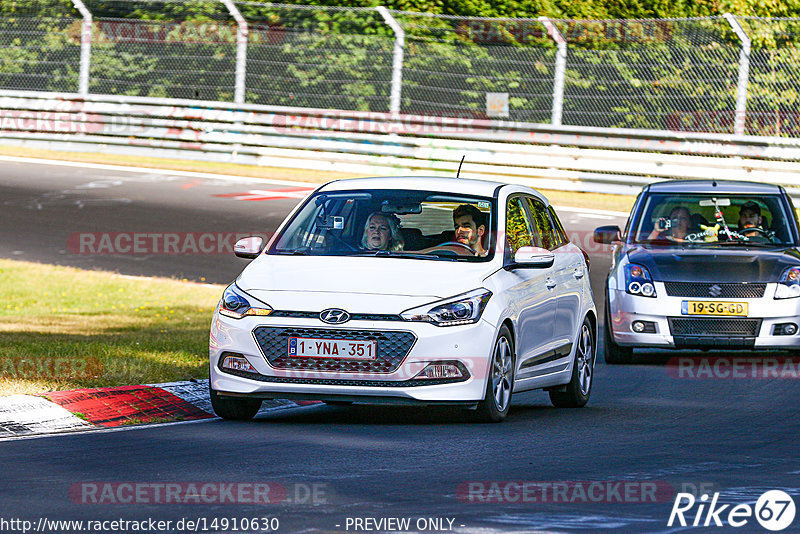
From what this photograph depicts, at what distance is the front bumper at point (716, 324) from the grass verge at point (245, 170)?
1248 centimetres

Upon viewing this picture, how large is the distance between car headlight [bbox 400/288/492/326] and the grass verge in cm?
1704

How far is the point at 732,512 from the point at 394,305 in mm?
A: 2971

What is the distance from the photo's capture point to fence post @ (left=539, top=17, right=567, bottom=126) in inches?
1053

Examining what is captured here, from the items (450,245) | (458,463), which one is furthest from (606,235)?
(458,463)

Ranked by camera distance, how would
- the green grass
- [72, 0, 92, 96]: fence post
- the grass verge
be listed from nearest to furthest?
1. the green grass
2. the grass verge
3. [72, 0, 92, 96]: fence post

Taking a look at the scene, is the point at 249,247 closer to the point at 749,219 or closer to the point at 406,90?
the point at 749,219

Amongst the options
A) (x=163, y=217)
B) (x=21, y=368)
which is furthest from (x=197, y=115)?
(x=21, y=368)

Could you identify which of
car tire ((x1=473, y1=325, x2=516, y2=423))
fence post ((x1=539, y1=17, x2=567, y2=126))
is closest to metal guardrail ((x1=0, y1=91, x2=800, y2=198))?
fence post ((x1=539, y1=17, x2=567, y2=126))

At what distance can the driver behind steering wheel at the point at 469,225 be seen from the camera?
10258 mm

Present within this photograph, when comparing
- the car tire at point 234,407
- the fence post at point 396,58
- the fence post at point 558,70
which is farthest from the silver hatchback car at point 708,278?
the fence post at point 396,58

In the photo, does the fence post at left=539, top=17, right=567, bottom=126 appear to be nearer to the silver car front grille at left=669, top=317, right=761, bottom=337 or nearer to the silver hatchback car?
the silver hatchback car

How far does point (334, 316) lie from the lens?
29.9ft

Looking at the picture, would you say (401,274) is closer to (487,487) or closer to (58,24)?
(487,487)

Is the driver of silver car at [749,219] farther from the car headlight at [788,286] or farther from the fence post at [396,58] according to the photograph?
the fence post at [396,58]
